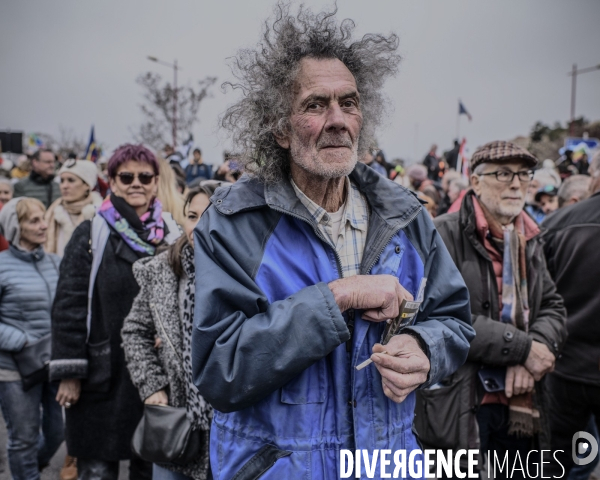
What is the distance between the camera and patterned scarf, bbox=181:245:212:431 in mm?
2668

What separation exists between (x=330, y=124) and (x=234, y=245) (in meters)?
0.58

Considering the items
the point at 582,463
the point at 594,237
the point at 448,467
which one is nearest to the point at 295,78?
→ the point at 448,467

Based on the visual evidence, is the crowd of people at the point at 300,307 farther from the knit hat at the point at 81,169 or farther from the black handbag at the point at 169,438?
the knit hat at the point at 81,169

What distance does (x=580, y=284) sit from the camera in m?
3.77

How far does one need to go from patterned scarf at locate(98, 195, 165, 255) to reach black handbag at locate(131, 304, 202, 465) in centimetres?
110

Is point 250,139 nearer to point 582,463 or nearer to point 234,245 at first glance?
point 234,245

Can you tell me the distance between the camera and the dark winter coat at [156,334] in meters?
2.83

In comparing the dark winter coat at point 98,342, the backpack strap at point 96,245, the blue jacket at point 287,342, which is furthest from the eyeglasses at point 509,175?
the backpack strap at point 96,245

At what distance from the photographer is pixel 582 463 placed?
12.1 ft

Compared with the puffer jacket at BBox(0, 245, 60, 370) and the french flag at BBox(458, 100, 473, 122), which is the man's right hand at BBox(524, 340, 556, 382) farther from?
the french flag at BBox(458, 100, 473, 122)

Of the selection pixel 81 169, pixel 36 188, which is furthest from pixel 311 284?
pixel 36 188

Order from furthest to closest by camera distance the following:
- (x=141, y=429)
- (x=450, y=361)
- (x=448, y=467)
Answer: (x=448, y=467), (x=141, y=429), (x=450, y=361)

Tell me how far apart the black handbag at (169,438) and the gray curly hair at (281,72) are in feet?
4.25

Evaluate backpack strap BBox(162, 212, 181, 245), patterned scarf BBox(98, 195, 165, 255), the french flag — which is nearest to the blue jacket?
patterned scarf BBox(98, 195, 165, 255)
